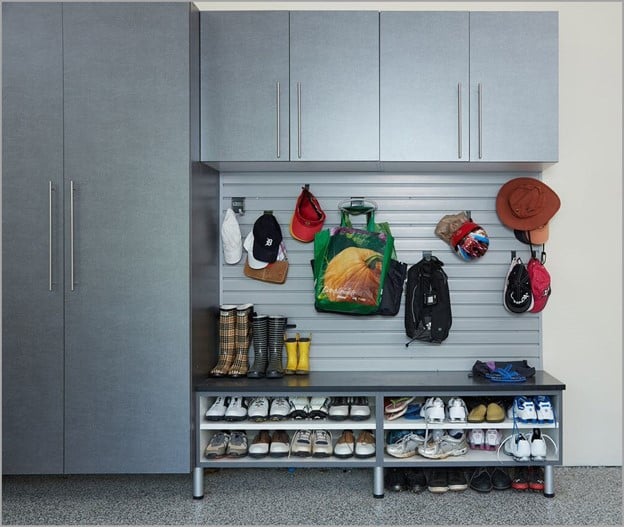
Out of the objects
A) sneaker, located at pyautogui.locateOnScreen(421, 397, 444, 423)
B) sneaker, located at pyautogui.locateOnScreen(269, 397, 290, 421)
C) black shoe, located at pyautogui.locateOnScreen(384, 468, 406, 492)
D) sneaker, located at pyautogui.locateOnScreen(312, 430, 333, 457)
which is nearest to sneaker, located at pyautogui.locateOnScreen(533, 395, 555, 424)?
sneaker, located at pyautogui.locateOnScreen(421, 397, 444, 423)

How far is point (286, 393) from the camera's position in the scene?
299 cm

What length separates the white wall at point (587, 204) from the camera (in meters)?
3.46

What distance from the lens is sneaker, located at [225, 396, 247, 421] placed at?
119 inches

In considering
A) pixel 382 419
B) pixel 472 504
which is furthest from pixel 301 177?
pixel 472 504

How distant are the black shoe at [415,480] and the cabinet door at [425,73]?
68.5 inches

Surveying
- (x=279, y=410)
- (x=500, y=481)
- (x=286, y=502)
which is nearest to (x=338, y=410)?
(x=279, y=410)

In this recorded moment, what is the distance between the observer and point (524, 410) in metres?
3.00

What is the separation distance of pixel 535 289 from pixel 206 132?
2.00m

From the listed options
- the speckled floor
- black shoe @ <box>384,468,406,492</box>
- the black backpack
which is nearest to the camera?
the speckled floor

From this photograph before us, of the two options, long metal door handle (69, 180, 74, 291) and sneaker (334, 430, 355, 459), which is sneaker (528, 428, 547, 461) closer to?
sneaker (334, 430, 355, 459)

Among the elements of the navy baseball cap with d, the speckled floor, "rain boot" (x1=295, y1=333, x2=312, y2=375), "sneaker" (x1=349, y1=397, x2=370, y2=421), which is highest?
the navy baseball cap with d

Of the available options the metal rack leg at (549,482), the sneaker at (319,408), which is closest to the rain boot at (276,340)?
the sneaker at (319,408)

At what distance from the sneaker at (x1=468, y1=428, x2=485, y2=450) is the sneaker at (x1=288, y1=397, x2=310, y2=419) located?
885 millimetres

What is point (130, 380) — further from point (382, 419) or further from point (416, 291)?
point (416, 291)
